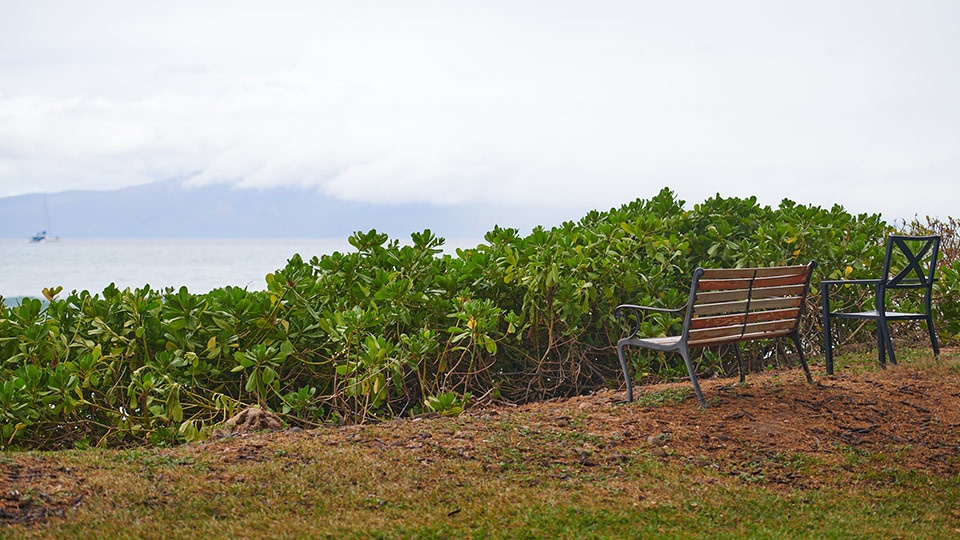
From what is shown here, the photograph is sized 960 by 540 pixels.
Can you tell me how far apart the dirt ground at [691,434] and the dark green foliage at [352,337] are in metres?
0.69

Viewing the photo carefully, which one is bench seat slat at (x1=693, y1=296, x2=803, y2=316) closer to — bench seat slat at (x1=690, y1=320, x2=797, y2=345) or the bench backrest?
the bench backrest

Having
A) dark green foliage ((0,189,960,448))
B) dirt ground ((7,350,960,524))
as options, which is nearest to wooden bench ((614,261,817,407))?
dirt ground ((7,350,960,524))

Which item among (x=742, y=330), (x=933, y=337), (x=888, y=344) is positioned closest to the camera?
(x=742, y=330)

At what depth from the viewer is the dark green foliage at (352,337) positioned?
6176 millimetres

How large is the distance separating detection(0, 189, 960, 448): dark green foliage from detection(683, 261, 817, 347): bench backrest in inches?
42.1

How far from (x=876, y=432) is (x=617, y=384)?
88.6 inches

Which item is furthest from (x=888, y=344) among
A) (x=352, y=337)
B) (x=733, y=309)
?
(x=352, y=337)

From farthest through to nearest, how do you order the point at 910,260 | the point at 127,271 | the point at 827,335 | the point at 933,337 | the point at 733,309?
the point at 127,271 → the point at 933,337 → the point at 910,260 → the point at 827,335 → the point at 733,309

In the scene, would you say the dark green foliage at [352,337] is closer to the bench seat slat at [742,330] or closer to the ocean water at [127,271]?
the bench seat slat at [742,330]

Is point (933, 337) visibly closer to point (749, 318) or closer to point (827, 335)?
point (827, 335)

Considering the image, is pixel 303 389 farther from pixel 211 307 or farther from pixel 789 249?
pixel 789 249

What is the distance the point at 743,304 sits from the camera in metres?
6.28

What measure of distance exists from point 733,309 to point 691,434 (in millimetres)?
1264

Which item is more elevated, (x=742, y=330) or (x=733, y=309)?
(x=733, y=309)
